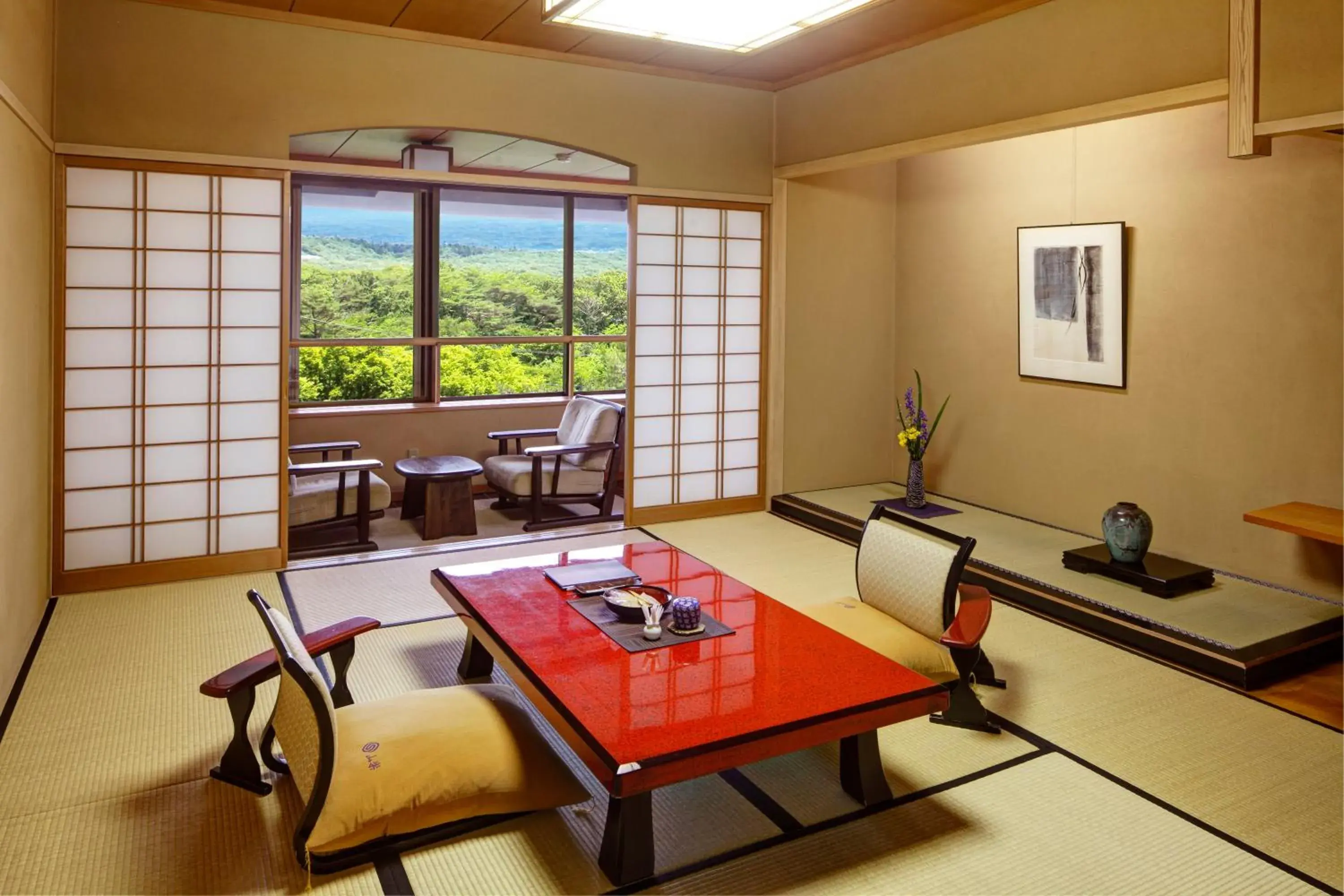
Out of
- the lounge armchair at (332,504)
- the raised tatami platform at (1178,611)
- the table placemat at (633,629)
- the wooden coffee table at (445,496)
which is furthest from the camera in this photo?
the wooden coffee table at (445,496)

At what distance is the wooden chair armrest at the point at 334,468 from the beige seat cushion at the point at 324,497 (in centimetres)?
8

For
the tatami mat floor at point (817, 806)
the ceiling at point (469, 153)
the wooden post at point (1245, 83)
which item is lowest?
the tatami mat floor at point (817, 806)

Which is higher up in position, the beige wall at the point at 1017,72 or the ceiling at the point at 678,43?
the ceiling at the point at 678,43

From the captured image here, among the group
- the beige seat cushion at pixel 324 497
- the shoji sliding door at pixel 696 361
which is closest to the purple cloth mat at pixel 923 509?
the shoji sliding door at pixel 696 361

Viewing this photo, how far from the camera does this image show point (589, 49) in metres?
5.08

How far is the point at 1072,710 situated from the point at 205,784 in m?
2.70

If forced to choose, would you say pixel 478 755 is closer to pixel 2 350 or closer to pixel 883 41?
pixel 2 350

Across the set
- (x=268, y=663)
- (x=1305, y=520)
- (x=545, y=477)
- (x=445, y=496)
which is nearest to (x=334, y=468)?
(x=445, y=496)

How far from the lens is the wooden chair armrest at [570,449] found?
608 centimetres

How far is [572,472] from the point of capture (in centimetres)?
626

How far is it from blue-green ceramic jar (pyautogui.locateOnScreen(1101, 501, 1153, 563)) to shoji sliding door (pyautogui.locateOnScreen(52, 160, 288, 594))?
391 cm

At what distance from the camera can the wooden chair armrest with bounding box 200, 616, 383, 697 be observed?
8.45 ft

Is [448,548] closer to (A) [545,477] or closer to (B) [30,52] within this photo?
(A) [545,477]

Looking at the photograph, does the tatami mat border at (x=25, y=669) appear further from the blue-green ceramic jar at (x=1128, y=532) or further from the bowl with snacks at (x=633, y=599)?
the blue-green ceramic jar at (x=1128, y=532)
